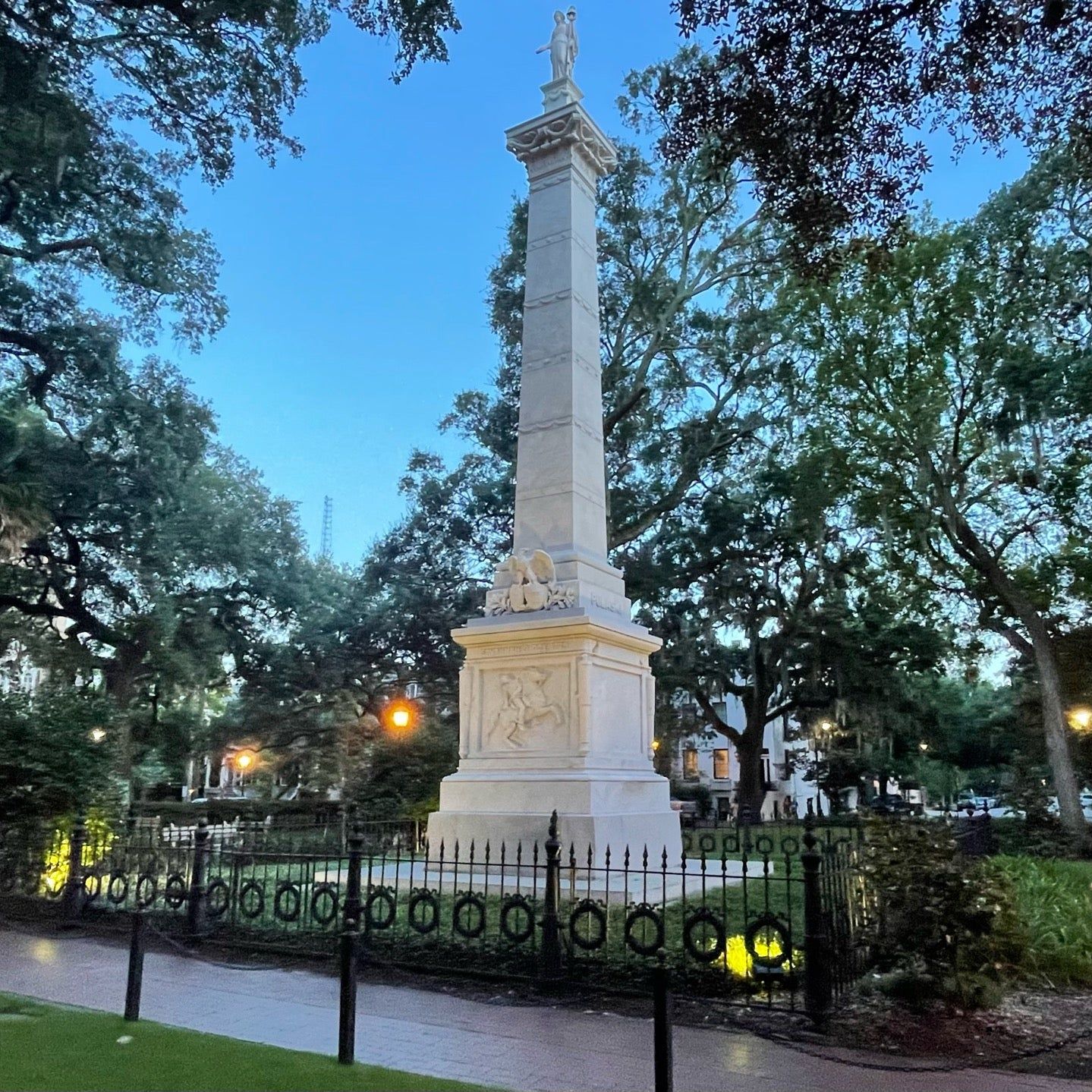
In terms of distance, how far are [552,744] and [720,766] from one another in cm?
5510

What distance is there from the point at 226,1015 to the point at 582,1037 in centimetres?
264

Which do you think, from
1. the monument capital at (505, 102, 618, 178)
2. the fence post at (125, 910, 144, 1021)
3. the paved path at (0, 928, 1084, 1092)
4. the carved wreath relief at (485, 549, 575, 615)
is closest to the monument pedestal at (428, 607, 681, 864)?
the carved wreath relief at (485, 549, 575, 615)

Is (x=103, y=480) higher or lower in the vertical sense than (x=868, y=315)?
lower

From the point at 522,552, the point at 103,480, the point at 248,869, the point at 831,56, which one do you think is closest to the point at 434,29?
the point at 831,56

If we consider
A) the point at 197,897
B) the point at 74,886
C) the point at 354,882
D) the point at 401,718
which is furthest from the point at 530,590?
the point at 401,718

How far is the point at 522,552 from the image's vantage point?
44.6 ft

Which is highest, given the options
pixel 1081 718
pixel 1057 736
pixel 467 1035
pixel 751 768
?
pixel 1081 718

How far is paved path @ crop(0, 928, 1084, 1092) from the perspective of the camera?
5.31 meters

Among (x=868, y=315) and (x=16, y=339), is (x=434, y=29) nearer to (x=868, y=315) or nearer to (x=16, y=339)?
(x=868, y=315)

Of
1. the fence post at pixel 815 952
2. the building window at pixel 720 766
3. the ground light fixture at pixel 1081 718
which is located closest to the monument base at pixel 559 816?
the fence post at pixel 815 952

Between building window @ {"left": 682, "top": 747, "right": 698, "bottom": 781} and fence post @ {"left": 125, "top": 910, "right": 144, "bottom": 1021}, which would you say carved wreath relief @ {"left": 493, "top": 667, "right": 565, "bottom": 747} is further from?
building window @ {"left": 682, "top": 747, "right": 698, "bottom": 781}

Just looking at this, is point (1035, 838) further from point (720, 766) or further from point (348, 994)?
point (720, 766)

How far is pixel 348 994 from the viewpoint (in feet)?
18.1

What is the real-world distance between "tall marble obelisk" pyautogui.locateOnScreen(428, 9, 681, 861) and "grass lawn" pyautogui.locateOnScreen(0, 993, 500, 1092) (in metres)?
5.56
